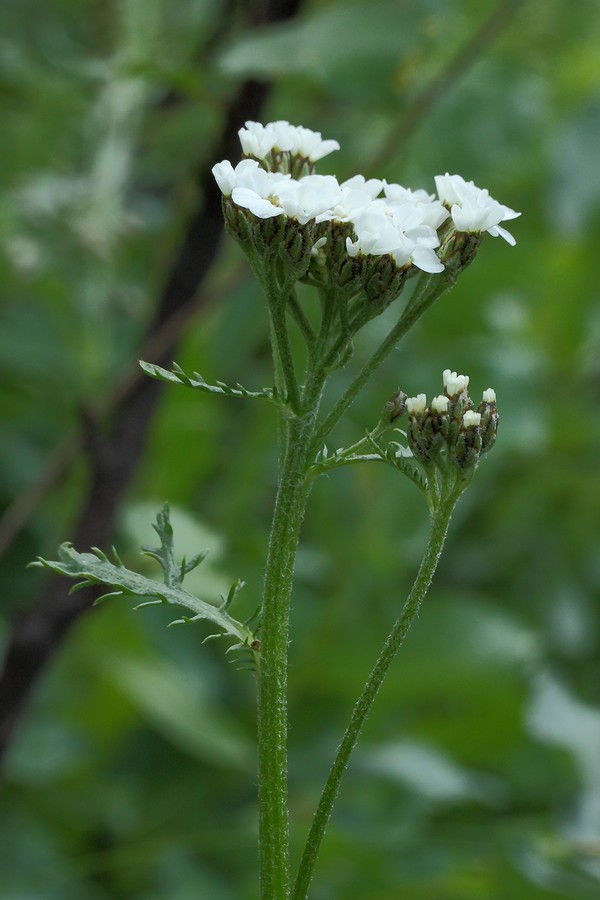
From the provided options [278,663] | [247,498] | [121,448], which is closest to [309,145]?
[278,663]

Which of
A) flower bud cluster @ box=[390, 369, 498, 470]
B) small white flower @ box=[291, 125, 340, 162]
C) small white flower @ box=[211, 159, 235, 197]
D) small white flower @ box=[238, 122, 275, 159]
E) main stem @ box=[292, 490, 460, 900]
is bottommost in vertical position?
main stem @ box=[292, 490, 460, 900]

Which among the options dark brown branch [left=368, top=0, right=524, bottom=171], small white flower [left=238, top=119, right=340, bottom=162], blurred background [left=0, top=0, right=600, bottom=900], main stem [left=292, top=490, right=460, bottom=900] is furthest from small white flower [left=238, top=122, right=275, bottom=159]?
dark brown branch [left=368, top=0, right=524, bottom=171]

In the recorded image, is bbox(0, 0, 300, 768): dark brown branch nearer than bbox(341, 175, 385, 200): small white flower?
No

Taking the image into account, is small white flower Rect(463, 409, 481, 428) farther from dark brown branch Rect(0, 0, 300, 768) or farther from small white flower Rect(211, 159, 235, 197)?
dark brown branch Rect(0, 0, 300, 768)

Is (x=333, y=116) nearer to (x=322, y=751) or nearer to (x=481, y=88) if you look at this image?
(x=481, y=88)

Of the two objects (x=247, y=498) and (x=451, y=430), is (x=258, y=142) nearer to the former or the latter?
(x=451, y=430)

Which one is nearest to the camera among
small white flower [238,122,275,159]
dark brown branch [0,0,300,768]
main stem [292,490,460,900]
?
main stem [292,490,460,900]

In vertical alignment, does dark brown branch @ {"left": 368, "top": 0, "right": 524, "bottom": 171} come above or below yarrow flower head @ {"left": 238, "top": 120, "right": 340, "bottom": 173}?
above
